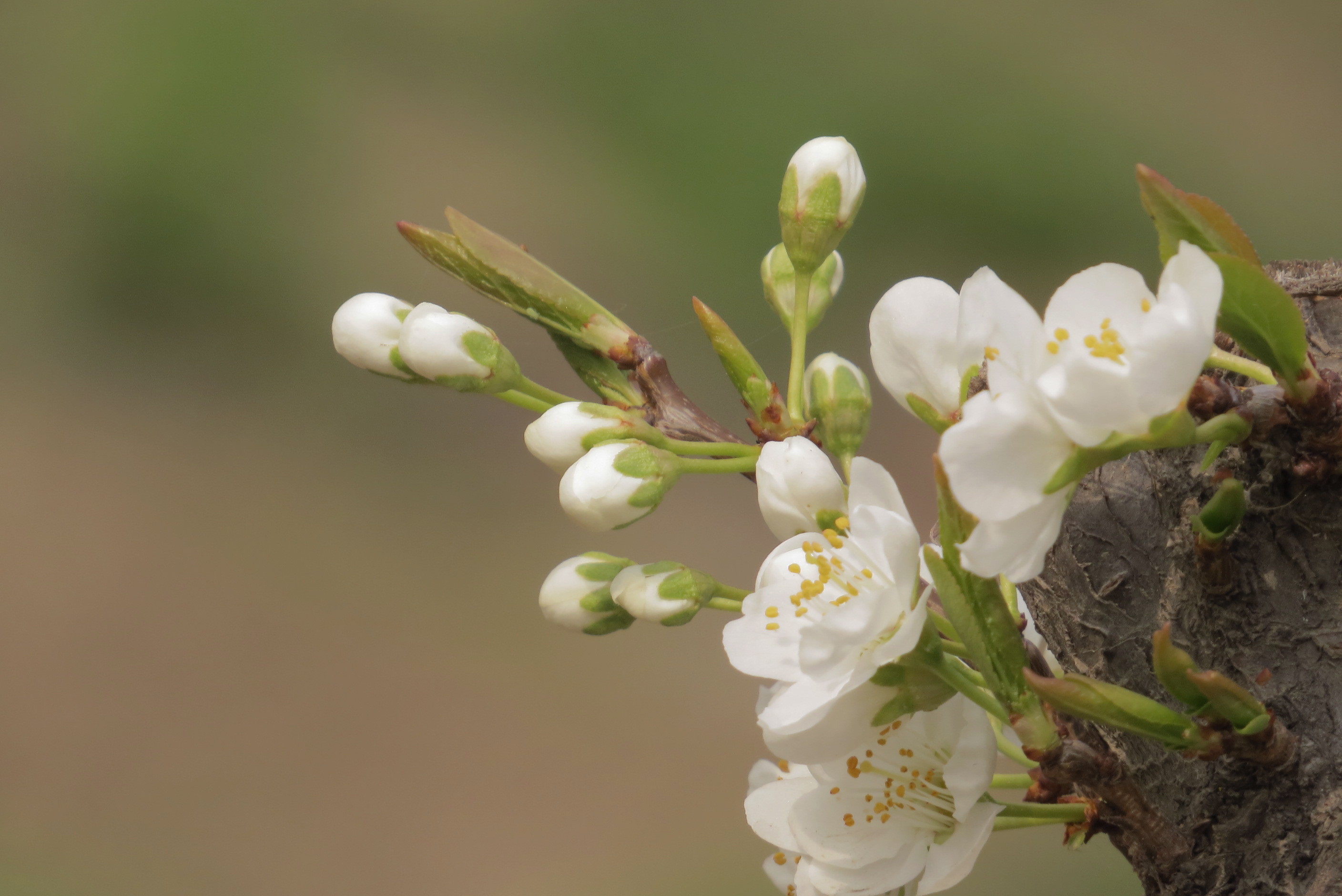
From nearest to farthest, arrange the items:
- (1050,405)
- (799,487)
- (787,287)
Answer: (1050,405)
(799,487)
(787,287)

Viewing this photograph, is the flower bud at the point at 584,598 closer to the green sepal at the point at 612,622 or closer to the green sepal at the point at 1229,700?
the green sepal at the point at 612,622

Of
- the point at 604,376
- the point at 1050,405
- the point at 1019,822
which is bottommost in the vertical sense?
the point at 1019,822

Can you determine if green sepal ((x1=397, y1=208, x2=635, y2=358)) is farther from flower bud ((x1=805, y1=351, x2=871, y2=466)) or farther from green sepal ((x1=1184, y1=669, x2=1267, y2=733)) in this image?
green sepal ((x1=1184, y1=669, x2=1267, y2=733))

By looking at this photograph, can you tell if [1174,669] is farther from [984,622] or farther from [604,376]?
[604,376]

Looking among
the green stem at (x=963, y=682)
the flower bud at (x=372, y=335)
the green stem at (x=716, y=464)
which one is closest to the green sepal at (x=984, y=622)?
the green stem at (x=963, y=682)

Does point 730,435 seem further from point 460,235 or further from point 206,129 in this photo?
point 206,129

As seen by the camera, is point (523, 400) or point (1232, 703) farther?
point (523, 400)

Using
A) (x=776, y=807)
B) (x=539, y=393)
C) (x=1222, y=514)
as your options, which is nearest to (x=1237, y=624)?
(x=1222, y=514)
